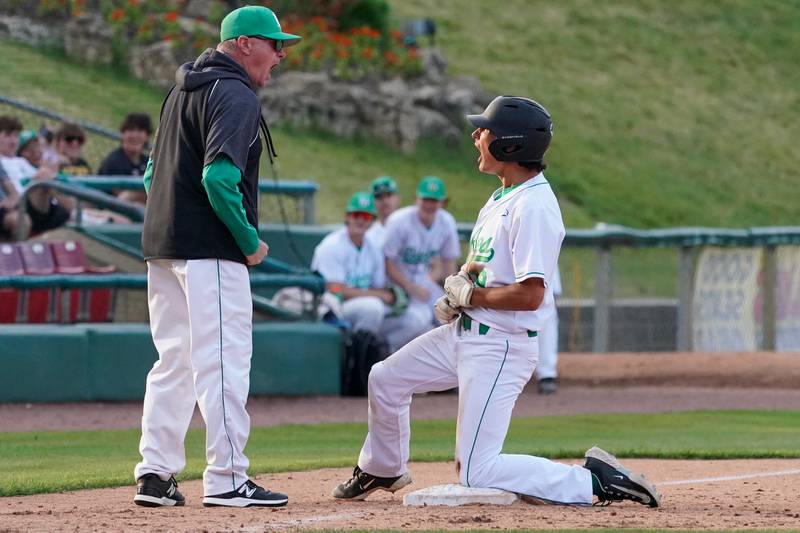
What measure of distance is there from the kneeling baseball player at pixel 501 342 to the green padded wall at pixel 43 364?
6.03m

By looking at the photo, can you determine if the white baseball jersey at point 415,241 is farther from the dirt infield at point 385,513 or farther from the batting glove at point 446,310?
the batting glove at point 446,310

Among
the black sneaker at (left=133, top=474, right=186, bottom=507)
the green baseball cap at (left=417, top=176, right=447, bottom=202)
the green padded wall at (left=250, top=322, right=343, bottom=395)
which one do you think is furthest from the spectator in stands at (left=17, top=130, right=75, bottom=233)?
the black sneaker at (left=133, top=474, right=186, bottom=507)

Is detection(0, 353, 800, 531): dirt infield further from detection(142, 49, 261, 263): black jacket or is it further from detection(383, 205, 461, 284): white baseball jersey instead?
detection(383, 205, 461, 284): white baseball jersey

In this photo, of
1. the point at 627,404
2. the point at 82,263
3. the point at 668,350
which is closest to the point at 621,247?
the point at 668,350

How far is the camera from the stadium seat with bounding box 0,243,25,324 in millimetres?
12156

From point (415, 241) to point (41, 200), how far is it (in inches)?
138

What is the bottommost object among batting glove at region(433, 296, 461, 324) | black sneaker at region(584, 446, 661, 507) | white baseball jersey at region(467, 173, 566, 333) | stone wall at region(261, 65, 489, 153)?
black sneaker at region(584, 446, 661, 507)

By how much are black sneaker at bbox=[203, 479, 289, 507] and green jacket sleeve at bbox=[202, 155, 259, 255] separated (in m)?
1.08

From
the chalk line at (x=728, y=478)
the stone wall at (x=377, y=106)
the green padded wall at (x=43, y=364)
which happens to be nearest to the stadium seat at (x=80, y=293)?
the green padded wall at (x=43, y=364)

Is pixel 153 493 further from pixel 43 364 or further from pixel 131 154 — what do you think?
pixel 131 154

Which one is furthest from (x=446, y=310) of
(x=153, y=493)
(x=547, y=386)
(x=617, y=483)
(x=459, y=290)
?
(x=547, y=386)

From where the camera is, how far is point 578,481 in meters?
6.05

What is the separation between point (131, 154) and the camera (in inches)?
565

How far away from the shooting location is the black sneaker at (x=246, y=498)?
601 centimetres
